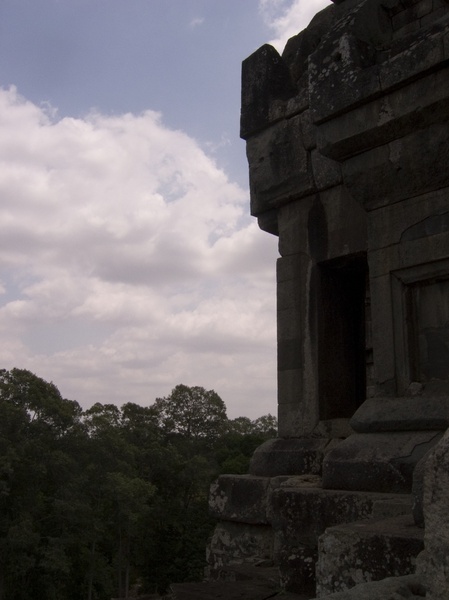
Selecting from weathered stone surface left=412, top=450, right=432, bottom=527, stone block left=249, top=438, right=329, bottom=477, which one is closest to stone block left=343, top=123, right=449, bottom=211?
stone block left=249, top=438, right=329, bottom=477

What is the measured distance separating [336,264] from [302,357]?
2.59 ft

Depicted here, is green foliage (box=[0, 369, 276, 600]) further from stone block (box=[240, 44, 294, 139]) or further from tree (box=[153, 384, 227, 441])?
stone block (box=[240, 44, 294, 139])

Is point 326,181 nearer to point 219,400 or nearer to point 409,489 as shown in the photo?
point 409,489

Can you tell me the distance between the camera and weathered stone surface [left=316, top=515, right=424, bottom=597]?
244 cm

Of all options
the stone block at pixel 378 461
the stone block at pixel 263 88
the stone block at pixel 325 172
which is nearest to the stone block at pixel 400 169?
the stone block at pixel 325 172

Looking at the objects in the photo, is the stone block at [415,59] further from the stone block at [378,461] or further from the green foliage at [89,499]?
the green foliage at [89,499]

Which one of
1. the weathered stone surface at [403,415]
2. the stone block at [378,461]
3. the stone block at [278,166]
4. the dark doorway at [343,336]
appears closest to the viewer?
the stone block at [378,461]

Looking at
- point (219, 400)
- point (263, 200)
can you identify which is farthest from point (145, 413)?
point (263, 200)

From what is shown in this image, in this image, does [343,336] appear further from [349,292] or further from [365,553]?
[365,553]

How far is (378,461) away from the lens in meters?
3.70

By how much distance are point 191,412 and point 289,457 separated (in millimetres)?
38643

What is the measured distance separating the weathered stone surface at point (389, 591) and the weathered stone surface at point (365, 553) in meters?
0.59

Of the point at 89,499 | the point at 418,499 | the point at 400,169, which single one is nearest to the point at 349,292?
the point at 400,169

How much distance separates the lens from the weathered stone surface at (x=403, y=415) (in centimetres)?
373
